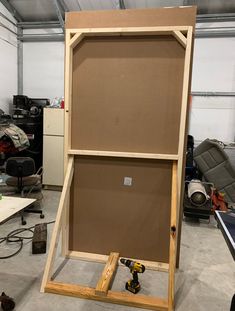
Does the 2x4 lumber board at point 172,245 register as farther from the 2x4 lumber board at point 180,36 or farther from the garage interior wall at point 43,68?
the garage interior wall at point 43,68

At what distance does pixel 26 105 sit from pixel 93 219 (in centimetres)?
335

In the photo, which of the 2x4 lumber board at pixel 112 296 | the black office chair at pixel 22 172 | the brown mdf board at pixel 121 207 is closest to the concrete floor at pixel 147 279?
the 2x4 lumber board at pixel 112 296

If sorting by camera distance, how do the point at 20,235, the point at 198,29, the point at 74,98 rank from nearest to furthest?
the point at 74,98, the point at 20,235, the point at 198,29

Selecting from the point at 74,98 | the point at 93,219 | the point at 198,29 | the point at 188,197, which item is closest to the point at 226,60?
the point at 198,29

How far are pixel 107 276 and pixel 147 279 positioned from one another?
0.37m

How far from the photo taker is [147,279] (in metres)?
2.22

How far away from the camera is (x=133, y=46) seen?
2205mm

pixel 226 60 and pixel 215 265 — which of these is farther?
pixel 226 60

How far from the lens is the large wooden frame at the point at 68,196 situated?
193 centimetres

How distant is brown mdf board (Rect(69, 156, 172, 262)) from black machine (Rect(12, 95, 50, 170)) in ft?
8.58

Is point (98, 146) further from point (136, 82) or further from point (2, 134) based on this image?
point (2, 134)

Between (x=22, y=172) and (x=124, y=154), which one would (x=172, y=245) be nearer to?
(x=124, y=154)

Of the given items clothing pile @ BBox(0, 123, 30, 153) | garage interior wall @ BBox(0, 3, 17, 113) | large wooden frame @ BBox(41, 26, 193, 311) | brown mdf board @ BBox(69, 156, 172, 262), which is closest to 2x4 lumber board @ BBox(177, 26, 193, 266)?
large wooden frame @ BBox(41, 26, 193, 311)

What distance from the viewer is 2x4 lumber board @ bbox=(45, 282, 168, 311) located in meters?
1.88
